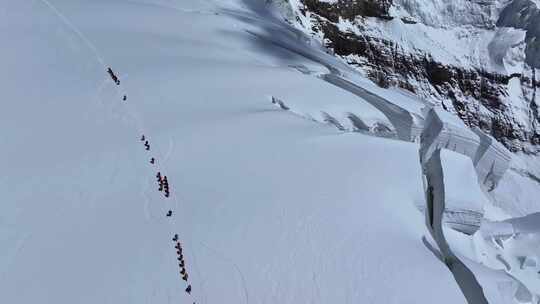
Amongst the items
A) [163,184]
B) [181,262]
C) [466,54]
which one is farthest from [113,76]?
[466,54]

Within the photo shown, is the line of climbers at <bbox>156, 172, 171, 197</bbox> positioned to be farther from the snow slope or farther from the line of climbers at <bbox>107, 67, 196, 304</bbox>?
the snow slope

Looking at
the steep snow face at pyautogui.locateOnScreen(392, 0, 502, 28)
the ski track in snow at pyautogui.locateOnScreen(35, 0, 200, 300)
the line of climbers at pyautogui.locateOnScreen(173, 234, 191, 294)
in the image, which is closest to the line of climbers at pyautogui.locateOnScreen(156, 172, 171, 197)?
the ski track in snow at pyautogui.locateOnScreen(35, 0, 200, 300)

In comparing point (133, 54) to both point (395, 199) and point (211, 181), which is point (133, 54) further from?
point (395, 199)

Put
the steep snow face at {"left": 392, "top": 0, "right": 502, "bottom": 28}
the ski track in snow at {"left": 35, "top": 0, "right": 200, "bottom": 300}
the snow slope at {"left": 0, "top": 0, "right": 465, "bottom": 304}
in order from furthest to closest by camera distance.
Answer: the steep snow face at {"left": 392, "top": 0, "right": 502, "bottom": 28} → the ski track in snow at {"left": 35, "top": 0, "right": 200, "bottom": 300} → the snow slope at {"left": 0, "top": 0, "right": 465, "bottom": 304}

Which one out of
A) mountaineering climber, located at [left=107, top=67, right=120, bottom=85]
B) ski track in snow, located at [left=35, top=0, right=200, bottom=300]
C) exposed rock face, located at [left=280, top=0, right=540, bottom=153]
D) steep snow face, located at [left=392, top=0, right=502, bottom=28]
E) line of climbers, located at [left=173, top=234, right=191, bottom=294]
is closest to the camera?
line of climbers, located at [left=173, top=234, right=191, bottom=294]

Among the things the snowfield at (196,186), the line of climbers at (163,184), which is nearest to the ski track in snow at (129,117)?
the snowfield at (196,186)

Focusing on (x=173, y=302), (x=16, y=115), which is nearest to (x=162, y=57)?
(x=16, y=115)

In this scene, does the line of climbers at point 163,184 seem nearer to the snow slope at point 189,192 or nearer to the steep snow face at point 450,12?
the snow slope at point 189,192
